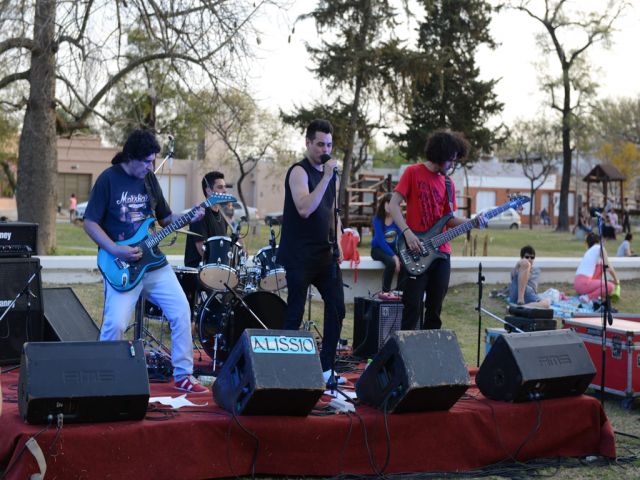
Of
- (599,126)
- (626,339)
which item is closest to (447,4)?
(599,126)

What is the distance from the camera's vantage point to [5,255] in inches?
269

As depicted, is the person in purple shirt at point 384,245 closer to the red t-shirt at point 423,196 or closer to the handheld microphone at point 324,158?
the red t-shirt at point 423,196

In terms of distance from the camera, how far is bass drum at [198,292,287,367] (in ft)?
24.2

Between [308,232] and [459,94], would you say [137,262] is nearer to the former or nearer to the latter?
[308,232]

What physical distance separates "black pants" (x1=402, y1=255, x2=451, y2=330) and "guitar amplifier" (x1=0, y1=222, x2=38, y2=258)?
3136 mm

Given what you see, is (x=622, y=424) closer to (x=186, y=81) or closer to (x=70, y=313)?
(x=70, y=313)

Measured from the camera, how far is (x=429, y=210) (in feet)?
21.9

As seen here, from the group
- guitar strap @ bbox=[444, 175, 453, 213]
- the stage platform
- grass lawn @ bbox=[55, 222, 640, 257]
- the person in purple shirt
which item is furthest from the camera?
grass lawn @ bbox=[55, 222, 640, 257]

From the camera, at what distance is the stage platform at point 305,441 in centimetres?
428

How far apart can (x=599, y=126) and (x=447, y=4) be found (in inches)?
871

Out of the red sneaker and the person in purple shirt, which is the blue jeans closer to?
the red sneaker

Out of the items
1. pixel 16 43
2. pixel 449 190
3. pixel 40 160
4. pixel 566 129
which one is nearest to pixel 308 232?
pixel 449 190

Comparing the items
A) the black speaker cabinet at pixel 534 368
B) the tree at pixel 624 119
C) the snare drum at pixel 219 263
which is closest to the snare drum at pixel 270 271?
the snare drum at pixel 219 263

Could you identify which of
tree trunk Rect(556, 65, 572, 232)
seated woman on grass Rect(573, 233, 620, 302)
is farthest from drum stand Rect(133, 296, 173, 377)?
tree trunk Rect(556, 65, 572, 232)
